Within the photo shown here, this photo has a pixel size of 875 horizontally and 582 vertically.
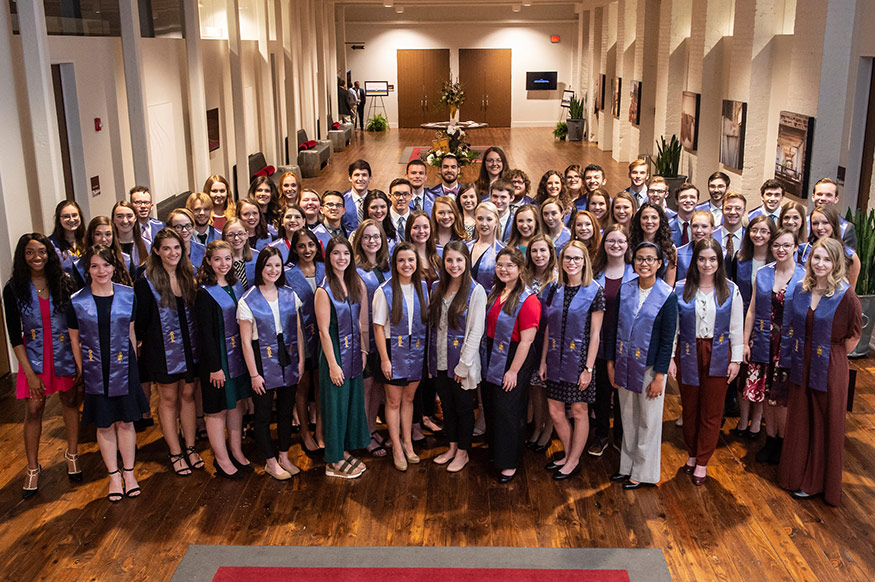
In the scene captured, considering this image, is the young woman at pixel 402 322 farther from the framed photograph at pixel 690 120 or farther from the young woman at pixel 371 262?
the framed photograph at pixel 690 120

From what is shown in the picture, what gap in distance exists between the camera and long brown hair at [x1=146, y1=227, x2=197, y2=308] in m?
4.82

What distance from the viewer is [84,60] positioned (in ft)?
26.9

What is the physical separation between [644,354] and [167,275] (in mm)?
2883

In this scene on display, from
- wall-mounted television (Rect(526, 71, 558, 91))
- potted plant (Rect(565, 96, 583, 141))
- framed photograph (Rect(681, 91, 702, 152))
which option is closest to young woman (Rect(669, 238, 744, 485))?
framed photograph (Rect(681, 91, 702, 152))

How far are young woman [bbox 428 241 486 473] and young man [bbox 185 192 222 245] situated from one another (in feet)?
7.08

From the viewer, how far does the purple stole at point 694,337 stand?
4770 millimetres

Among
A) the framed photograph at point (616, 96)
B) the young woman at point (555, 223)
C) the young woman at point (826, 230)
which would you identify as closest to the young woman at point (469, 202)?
the young woman at point (555, 223)

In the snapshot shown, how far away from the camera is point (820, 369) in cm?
465

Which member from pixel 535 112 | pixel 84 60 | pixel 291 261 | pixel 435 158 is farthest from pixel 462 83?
pixel 291 261

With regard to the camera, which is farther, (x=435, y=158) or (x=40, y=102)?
(x=435, y=158)

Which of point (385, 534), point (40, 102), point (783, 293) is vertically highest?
point (40, 102)

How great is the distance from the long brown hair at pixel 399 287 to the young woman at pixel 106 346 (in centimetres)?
153

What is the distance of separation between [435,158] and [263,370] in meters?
9.09

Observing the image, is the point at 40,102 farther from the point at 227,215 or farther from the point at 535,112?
the point at 535,112
